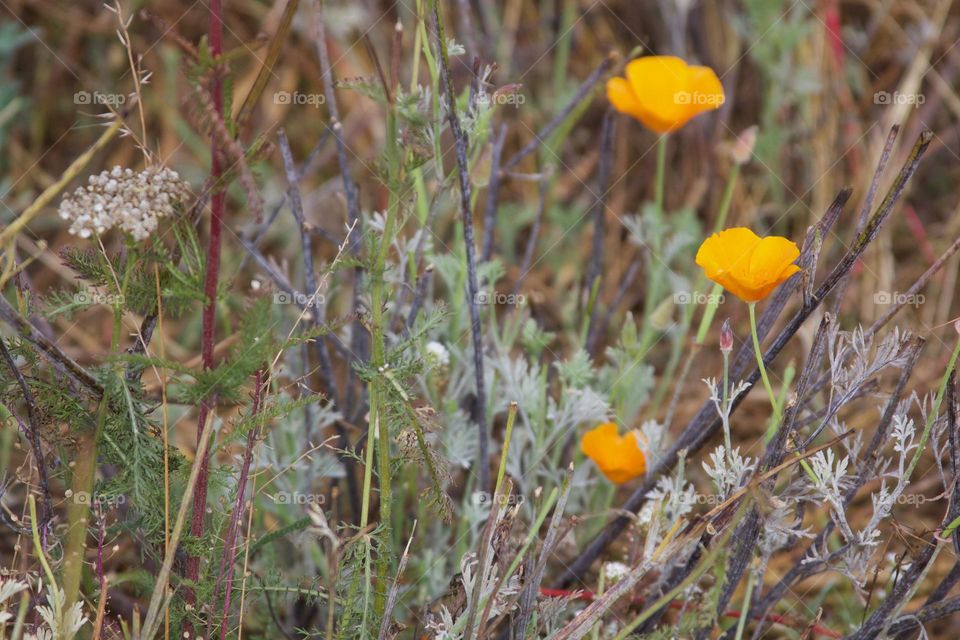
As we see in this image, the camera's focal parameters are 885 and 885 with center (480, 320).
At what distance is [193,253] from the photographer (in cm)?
95

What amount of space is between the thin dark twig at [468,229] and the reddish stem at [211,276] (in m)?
0.24

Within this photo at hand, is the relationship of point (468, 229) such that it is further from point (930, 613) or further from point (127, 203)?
point (930, 613)

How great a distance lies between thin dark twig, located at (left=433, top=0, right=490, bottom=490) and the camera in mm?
977

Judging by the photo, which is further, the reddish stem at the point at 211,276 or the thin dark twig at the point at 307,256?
the thin dark twig at the point at 307,256

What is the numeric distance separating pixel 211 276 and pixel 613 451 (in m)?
0.58

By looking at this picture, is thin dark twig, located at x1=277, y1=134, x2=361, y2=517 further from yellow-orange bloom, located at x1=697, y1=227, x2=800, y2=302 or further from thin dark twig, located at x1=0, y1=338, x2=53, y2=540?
yellow-orange bloom, located at x1=697, y1=227, x2=800, y2=302

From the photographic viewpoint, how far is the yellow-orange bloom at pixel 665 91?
1309mm

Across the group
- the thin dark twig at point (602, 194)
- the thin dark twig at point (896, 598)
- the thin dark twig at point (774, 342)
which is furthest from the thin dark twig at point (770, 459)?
the thin dark twig at point (602, 194)

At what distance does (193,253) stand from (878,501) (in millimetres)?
805

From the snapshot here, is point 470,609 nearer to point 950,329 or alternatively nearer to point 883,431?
point 883,431

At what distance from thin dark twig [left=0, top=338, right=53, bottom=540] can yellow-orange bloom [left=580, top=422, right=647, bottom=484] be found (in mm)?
649

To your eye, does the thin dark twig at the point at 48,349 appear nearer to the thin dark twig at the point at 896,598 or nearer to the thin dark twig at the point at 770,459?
the thin dark twig at the point at 770,459

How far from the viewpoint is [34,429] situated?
920 mm

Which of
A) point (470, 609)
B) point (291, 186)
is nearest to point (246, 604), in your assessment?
point (470, 609)
